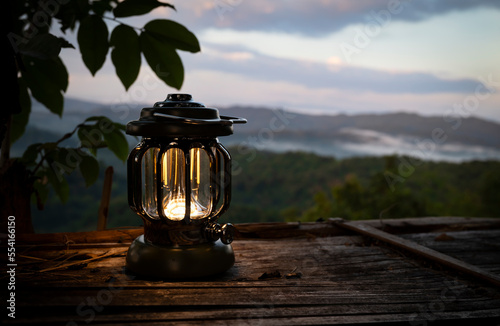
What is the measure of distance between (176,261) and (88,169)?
0.57m

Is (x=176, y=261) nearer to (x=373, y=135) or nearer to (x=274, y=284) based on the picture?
(x=274, y=284)

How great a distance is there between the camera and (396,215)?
120 inches

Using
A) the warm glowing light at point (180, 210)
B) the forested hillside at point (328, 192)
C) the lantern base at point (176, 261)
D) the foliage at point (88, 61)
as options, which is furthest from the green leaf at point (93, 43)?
the forested hillside at point (328, 192)

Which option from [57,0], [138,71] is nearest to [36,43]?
[138,71]

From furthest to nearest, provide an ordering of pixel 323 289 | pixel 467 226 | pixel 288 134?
pixel 288 134 < pixel 467 226 < pixel 323 289

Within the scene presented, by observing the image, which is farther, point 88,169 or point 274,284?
point 88,169

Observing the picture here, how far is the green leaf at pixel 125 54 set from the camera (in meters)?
1.21

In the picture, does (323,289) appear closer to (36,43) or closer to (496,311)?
(496,311)

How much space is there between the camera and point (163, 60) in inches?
48.6

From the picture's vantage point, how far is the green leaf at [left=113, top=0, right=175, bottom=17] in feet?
3.91

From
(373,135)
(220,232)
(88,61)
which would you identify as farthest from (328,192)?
(88,61)

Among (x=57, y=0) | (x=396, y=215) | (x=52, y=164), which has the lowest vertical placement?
(x=396, y=215)

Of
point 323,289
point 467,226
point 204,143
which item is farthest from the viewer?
point 467,226

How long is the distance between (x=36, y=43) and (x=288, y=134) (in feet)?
10.7
